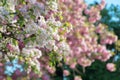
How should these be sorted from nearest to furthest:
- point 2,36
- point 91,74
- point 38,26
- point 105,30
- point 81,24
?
point 38,26 → point 2,36 → point 81,24 → point 105,30 → point 91,74

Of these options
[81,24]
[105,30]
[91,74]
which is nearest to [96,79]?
[91,74]

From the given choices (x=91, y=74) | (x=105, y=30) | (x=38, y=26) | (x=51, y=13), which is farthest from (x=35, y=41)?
(x=91, y=74)

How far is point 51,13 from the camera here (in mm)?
5496

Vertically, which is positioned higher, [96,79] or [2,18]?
[2,18]

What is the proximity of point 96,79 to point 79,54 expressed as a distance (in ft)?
47.6

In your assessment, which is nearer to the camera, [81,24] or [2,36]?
[2,36]

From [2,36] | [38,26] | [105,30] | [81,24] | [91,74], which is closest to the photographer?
[38,26]

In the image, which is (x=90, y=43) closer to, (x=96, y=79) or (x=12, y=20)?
(x=12, y=20)

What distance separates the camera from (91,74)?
95.4 feet

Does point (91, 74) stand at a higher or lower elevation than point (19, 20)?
lower

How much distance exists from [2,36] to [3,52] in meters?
0.35

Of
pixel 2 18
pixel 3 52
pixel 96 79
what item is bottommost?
pixel 96 79

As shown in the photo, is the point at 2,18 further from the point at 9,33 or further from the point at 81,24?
the point at 81,24

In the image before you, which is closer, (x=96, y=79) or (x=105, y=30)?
(x=105, y=30)
